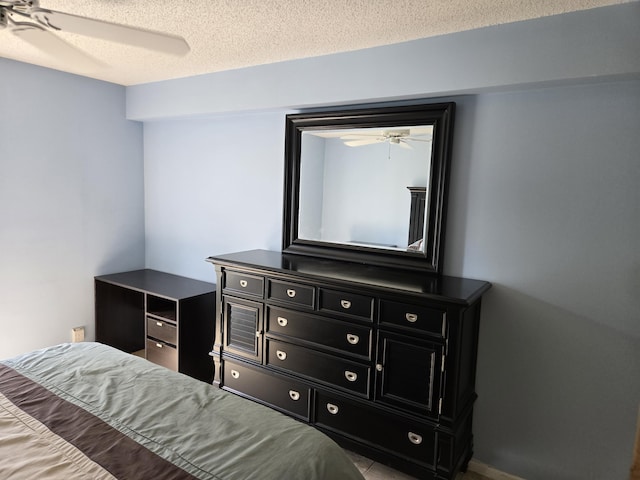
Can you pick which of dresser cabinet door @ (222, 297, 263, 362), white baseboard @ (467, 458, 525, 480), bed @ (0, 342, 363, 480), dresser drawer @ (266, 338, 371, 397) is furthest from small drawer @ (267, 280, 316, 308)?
white baseboard @ (467, 458, 525, 480)

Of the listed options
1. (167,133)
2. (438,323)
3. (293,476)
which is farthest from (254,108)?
(293,476)

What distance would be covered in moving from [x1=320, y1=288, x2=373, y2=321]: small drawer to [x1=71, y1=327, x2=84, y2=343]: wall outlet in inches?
93.5

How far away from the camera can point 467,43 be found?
2.14m

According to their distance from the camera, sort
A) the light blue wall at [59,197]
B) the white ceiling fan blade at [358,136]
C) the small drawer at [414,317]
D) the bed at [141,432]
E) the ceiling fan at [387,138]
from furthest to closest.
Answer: the light blue wall at [59,197] < the white ceiling fan blade at [358,136] < the ceiling fan at [387,138] < the small drawer at [414,317] < the bed at [141,432]

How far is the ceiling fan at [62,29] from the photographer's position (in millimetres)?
1419

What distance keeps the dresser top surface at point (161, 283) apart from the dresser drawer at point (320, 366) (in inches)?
36.3

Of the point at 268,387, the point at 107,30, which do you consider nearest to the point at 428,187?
the point at 268,387

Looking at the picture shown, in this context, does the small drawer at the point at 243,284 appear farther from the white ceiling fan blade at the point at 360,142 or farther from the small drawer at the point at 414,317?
the white ceiling fan blade at the point at 360,142

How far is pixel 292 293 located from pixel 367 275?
446 millimetres

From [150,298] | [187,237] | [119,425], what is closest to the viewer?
[119,425]

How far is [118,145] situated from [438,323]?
3109mm

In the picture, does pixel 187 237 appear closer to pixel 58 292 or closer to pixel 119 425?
pixel 58 292

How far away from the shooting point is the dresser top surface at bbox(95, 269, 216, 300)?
125 inches

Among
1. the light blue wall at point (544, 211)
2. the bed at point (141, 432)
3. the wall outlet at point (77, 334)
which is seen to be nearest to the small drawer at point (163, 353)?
the wall outlet at point (77, 334)
